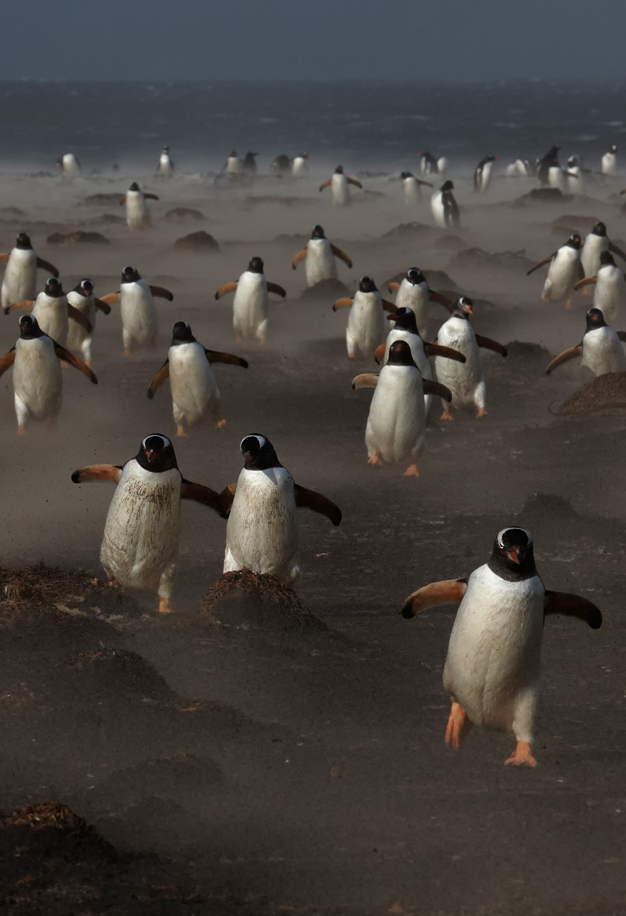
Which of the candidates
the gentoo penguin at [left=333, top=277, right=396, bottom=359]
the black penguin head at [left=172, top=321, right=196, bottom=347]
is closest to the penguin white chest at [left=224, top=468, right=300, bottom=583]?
the black penguin head at [left=172, top=321, right=196, bottom=347]

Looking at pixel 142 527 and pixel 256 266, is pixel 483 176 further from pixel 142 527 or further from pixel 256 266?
pixel 142 527

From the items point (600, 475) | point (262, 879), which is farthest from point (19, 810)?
point (600, 475)

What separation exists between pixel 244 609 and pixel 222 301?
11.4m

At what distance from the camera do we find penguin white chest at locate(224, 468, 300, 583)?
670 cm

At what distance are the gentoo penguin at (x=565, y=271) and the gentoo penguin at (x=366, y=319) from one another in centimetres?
434

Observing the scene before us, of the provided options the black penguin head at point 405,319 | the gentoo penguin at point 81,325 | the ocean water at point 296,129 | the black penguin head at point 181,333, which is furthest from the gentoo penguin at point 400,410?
the ocean water at point 296,129

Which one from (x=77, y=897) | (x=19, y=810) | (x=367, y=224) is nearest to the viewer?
(x=77, y=897)

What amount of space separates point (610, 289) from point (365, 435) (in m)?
6.03

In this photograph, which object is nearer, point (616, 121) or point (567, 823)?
point (567, 823)

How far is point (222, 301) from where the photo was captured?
17.3 m

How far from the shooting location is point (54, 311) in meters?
12.1

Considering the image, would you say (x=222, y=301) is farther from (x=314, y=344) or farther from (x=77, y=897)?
(x=77, y=897)

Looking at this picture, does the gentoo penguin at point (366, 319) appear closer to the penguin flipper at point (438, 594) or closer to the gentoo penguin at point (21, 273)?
the gentoo penguin at point (21, 273)

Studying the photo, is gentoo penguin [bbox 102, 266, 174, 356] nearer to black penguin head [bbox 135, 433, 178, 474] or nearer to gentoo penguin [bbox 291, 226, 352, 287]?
gentoo penguin [bbox 291, 226, 352, 287]
